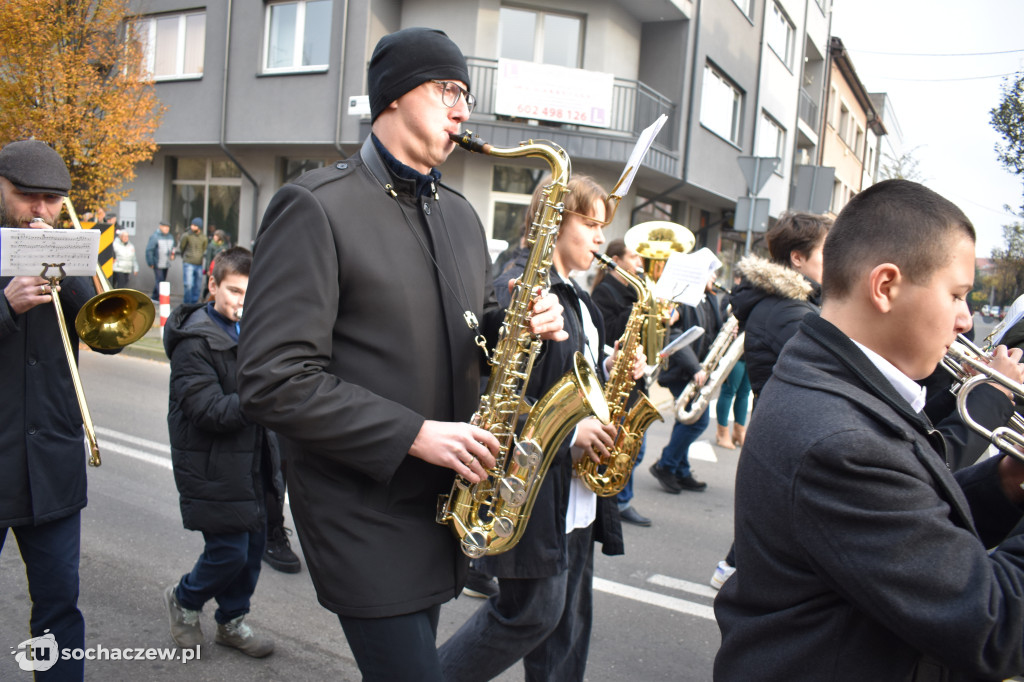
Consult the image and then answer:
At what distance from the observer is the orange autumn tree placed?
8672 mm

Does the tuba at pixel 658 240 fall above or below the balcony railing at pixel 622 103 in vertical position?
below

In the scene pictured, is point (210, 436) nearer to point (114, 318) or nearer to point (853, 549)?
point (114, 318)

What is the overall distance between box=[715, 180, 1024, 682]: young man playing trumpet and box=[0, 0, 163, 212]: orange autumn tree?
8.83m

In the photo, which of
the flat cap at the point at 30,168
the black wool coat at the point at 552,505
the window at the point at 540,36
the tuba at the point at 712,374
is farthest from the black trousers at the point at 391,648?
the window at the point at 540,36

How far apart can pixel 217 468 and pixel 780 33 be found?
23570 mm

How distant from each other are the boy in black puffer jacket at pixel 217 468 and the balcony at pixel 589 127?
11.1 metres

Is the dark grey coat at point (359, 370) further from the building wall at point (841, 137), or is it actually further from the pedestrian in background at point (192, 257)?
the building wall at point (841, 137)

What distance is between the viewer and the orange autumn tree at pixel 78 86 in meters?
8.67

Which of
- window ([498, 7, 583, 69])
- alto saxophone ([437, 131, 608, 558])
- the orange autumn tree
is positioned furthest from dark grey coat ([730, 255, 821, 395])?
window ([498, 7, 583, 69])

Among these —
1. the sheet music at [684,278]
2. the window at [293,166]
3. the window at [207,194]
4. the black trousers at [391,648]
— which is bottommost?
the black trousers at [391,648]

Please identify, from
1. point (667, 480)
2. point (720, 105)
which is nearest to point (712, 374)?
point (667, 480)

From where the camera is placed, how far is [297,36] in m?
16.3

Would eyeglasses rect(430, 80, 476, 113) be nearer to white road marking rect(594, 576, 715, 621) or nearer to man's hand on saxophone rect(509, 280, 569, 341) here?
man's hand on saxophone rect(509, 280, 569, 341)

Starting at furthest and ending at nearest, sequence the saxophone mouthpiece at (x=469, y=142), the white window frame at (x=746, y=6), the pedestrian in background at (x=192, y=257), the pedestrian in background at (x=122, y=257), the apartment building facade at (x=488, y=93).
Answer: the white window frame at (x=746, y=6) → the pedestrian in background at (x=192, y=257) → the pedestrian in background at (x=122, y=257) → the apartment building facade at (x=488, y=93) → the saxophone mouthpiece at (x=469, y=142)
